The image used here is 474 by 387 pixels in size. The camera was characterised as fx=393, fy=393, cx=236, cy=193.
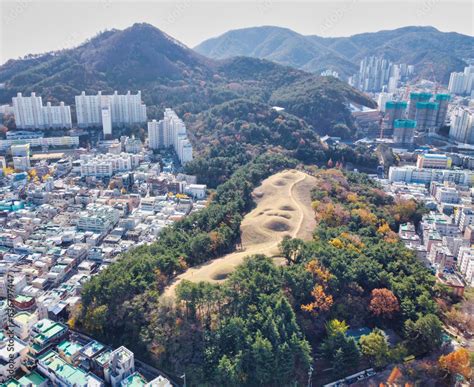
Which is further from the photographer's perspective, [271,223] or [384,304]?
[271,223]

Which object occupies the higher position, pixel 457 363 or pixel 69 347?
pixel 457 363

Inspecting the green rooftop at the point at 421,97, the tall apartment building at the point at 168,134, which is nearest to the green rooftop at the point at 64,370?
the tall apartment building at the point at 168,134

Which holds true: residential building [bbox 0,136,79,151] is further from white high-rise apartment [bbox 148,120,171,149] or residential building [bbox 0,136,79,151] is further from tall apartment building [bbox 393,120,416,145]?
tall apartment building [bbox 393,120,416,145]

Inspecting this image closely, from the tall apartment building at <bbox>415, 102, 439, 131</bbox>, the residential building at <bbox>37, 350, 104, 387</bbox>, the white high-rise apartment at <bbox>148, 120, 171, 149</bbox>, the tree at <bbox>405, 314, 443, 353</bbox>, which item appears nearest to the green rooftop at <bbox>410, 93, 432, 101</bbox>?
the tall apartment building at <bbox>415, 102, 439, 131</bbox>

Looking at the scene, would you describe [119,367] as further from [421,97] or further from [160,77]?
[421,97]

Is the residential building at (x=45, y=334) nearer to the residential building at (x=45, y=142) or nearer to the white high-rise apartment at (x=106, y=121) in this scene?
the residential building at (x=45, y=142)

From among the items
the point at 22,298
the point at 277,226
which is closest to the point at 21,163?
the point at 22,298
